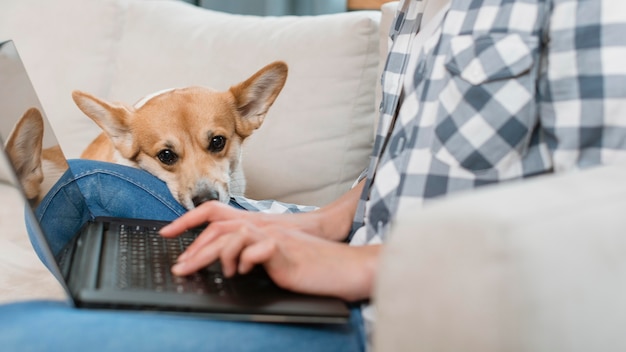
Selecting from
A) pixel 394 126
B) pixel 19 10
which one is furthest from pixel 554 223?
pixel 19 10

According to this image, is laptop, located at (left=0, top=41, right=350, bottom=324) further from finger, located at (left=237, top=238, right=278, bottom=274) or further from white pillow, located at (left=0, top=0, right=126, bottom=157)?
white pillow, located at (left=0, top=0, right=126, bottom=157)

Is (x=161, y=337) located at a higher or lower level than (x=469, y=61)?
lower

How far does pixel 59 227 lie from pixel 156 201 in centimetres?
21

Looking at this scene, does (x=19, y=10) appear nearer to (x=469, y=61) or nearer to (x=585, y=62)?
(x=469, y=61)

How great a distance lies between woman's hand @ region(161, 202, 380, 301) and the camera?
2.78 feet

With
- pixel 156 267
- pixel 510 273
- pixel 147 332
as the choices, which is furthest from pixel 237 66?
pixel 510 273

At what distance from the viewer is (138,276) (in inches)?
36.1

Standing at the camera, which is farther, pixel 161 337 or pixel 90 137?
pixel 90 137

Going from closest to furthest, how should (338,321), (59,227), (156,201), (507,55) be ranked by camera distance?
(338,321) < (507,55) < (59,227) < (156,201)

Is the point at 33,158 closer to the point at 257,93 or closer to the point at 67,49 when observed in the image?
the point at 257,93

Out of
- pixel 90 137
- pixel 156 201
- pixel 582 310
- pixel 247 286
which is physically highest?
pixel 582 310

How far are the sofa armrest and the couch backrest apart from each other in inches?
45.0

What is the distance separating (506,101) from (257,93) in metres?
0.91

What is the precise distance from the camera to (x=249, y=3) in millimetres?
2605
